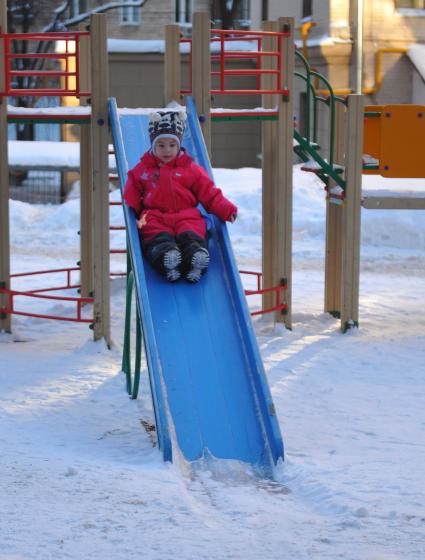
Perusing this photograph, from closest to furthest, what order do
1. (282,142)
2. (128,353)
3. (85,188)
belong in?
1. (128,353)
2. (282,142)
3. (85,188)

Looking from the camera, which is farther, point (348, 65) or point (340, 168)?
point (348, 65)

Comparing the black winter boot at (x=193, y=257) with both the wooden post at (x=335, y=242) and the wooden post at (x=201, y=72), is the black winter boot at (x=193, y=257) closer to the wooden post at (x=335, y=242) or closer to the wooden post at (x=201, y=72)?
the wooden post at (x=201, y=72)

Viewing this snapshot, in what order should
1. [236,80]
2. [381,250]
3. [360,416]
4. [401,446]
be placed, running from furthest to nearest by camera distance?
[236,80], [381,250], [360,416], [401,446]

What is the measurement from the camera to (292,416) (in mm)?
7922

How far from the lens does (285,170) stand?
10336 millimetres

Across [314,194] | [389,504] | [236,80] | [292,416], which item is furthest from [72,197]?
[389,504]

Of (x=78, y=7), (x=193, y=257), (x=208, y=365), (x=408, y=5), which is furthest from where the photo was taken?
(x=78, y=7)

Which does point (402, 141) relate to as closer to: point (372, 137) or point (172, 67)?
point (372, 137)

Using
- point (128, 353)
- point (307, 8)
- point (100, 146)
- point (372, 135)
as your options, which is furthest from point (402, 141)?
point (307, 8)

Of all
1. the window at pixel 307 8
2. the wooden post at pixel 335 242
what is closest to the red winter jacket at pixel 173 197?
the wooden post at pixel 335 242

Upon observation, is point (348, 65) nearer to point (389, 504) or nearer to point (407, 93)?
point (407, 93)

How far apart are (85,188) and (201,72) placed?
2124 mm

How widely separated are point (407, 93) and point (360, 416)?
13810 millimetres

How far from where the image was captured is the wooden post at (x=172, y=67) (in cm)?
959
